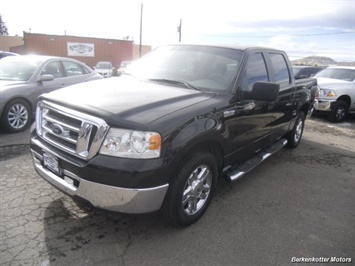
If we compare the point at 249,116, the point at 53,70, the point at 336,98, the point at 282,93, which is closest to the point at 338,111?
the point at 336,98

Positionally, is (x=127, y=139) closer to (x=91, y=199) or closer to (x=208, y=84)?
(x=91, y=199)

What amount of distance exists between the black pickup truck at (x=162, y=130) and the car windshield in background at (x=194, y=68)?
1cm

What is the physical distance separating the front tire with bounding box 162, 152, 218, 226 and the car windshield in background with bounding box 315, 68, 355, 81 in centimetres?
907

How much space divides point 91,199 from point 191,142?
39.7 inches

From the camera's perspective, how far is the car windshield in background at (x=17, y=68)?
6512 mm

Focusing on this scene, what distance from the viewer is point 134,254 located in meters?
2.68

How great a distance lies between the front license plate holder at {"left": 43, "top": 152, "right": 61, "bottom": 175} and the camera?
2793 millimetres

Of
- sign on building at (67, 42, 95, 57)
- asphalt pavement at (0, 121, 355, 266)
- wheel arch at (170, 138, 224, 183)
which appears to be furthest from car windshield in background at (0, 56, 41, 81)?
sign on building at (67, 42, 95, 57)

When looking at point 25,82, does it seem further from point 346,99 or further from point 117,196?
point 346,99

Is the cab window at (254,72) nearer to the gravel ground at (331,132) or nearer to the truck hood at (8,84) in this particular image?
the gravel ground at (331,132)

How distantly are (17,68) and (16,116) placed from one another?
1.29m

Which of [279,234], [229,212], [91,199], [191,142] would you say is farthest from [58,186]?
[279,234]

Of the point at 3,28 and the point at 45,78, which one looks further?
the point at 3,28

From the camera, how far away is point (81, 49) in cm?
2855
